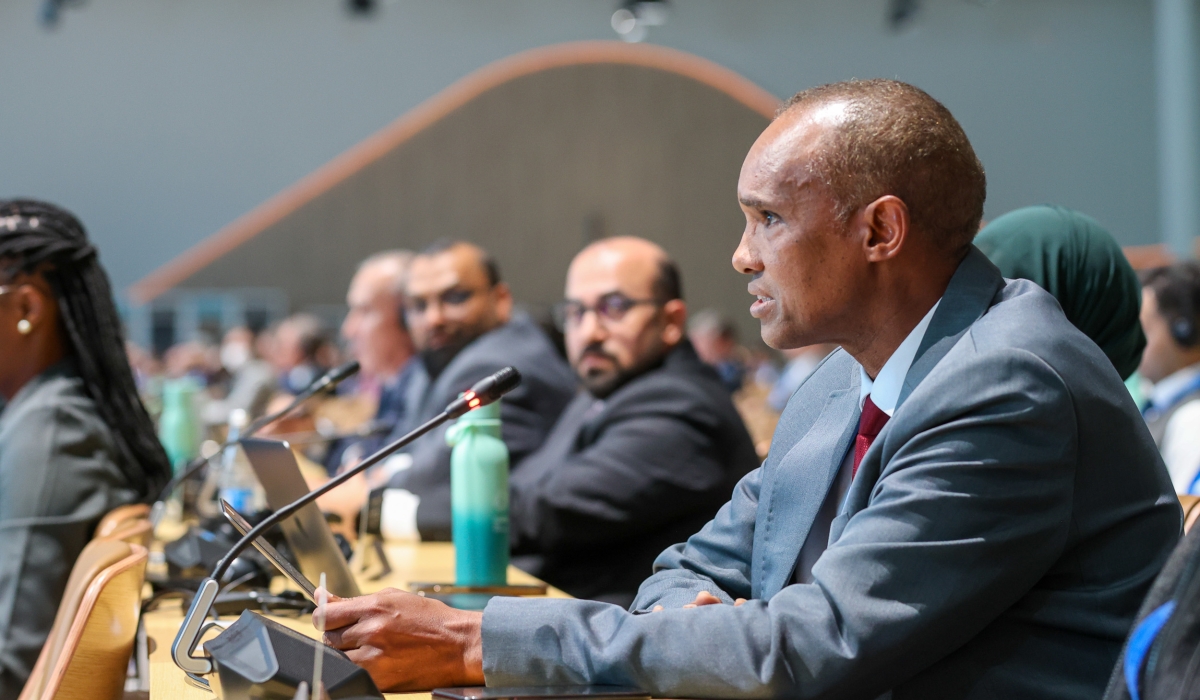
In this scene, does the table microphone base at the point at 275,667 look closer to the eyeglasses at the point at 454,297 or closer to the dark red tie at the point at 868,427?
the dark red tie at the point at 868,427

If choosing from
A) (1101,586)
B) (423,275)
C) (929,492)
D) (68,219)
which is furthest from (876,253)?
(423,275)

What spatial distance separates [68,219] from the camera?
2186 mm

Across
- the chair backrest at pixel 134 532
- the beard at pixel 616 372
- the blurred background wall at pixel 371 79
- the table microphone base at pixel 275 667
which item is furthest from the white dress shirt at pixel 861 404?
the blurred background wall at pixel 371 79

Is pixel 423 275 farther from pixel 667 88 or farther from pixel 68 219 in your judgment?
pixel 667 88

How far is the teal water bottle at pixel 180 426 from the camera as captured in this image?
387cm

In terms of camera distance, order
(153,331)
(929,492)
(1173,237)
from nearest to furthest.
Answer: (929,492) → (1173,237) → (153,331)

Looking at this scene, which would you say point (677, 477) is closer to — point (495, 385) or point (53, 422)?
point (495, 385)

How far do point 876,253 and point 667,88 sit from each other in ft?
45.7

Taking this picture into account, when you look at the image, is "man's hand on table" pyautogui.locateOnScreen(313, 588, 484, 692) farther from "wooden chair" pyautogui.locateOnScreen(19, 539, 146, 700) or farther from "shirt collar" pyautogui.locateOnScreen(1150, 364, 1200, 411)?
"shirt collar" pyautogui.locateOnScreen(1150, 364, 1200, 411)

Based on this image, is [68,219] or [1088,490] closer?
[1088,490]

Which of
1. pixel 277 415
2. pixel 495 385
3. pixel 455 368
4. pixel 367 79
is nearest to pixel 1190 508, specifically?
pixel 495 385

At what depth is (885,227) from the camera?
120 centimetres

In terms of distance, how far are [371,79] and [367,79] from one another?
0.05 meters

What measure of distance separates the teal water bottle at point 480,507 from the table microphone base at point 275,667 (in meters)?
0.88
